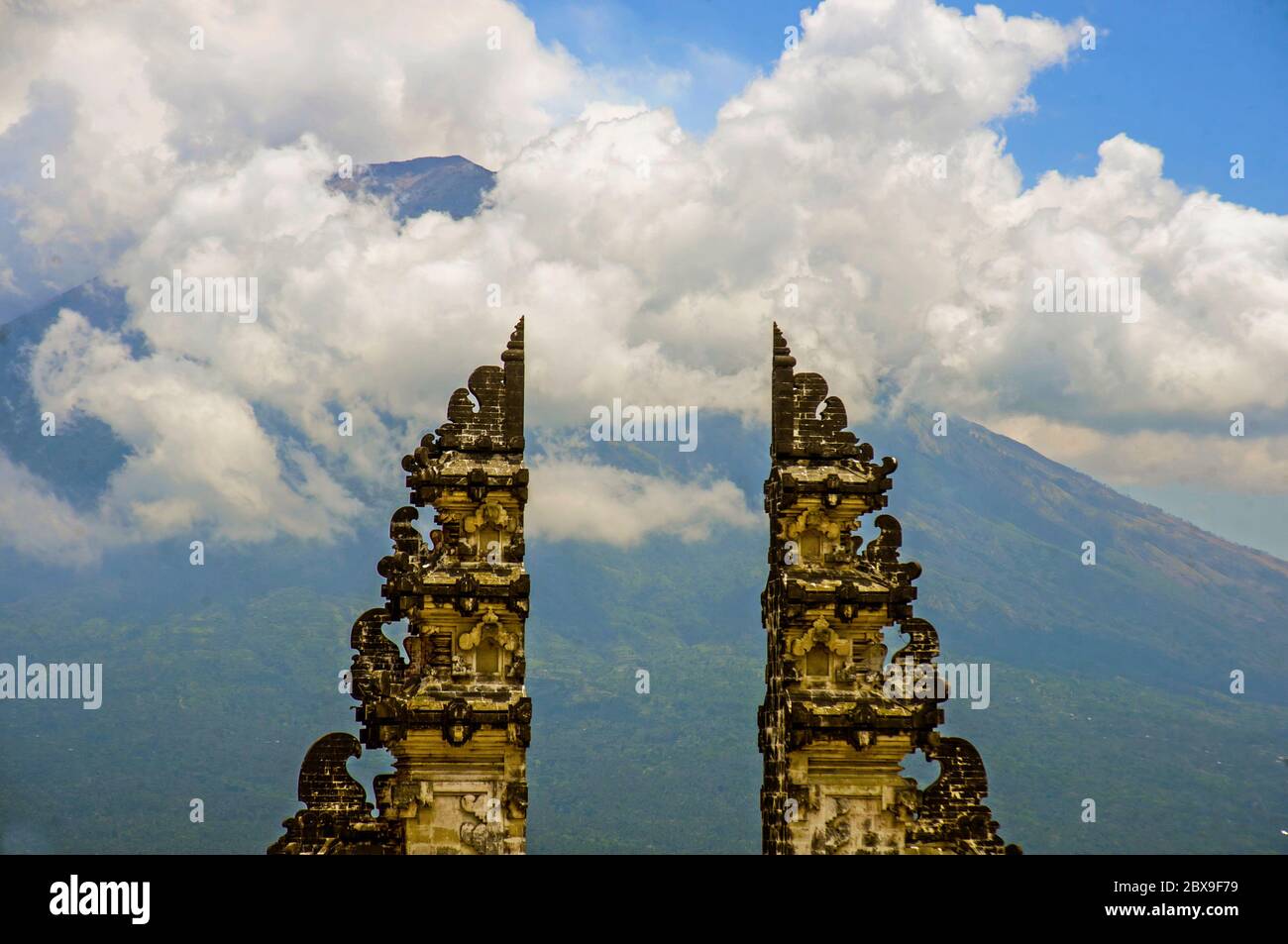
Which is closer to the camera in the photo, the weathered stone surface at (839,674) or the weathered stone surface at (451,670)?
the weathered stone surface at (451,670)

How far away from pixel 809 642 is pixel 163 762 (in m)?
155

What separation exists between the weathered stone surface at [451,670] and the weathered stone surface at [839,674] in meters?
4.01

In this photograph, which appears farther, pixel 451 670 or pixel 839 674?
pixel 839 674

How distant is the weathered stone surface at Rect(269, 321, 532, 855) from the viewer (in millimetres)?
20594

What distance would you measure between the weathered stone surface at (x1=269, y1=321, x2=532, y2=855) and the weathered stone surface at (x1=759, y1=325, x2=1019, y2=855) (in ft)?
13.1

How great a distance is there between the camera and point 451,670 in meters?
21.2

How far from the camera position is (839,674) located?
21.5 metres

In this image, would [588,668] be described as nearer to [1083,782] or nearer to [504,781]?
[1083,782]

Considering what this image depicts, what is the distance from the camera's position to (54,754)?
527 feet

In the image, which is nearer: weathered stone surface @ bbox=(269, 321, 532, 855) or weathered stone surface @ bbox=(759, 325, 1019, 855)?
weathered stone surface @ bbox=(269, 321, 532, 855)

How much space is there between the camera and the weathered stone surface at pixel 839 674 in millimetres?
21062

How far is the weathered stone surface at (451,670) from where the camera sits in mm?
20594

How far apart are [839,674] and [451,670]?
19.7 ft
